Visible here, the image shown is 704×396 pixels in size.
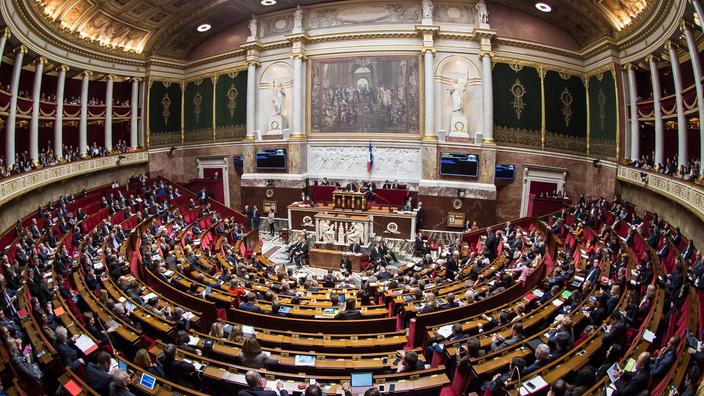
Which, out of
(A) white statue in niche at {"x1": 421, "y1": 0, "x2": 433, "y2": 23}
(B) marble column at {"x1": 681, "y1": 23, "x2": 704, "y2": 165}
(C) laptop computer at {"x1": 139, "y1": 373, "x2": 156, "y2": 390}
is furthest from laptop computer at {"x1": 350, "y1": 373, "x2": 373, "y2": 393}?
(A) white statue in niche at {"x1": 421, "y1": 0, "x2": 433, "y2": 23}

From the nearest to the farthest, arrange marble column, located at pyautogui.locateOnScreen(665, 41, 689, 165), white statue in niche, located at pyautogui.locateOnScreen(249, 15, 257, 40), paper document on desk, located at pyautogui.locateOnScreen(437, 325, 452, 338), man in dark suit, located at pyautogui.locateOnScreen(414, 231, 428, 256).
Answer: paper document on desk, located at pyautogui.locateOnScreen(437, 325, 452, 338) < marble column, located at pyautogui.locateOnScreen(665, 41, 689, 165) < man in dark suit, located at pyautogui.locateOnScreen(414, 231, 428, 256) < white statue in niche, located at pyautogui.locateOnScreen(249, 15, 257, 40)

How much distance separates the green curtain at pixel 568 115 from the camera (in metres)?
20.8

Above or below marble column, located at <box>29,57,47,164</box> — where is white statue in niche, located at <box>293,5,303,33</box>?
above

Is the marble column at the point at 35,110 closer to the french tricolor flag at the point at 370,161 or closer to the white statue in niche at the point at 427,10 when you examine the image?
the french tricolor flag at the point at 370,161

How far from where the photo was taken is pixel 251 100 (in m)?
23.8

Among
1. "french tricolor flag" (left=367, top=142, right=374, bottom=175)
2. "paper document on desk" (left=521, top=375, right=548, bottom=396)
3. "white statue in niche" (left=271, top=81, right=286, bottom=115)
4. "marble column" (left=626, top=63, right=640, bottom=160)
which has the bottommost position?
"paper document on desk" (left=521, top=375, right=548, bottom=396)

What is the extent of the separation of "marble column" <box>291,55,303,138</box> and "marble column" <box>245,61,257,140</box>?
9.21 feet

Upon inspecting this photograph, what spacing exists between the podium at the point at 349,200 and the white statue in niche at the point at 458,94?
682 cm

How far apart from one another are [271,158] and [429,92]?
958 centimetres

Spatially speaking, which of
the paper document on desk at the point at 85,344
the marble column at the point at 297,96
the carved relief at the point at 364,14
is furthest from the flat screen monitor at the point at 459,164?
the paper document on desk at the point at 85,344

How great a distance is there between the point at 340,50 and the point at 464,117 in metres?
7.74

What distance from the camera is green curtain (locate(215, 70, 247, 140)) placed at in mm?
24438

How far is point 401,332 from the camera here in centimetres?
761

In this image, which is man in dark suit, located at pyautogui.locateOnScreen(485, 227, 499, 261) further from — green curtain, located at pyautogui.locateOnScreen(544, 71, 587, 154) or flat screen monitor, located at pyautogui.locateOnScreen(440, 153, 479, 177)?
green curtain, located at pyautogui.locateOnScreen(544, 71, 587, 154)
